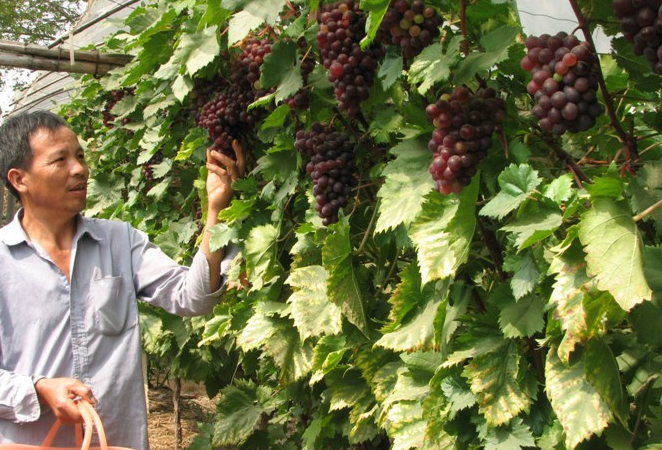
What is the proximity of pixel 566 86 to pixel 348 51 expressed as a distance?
0.64m

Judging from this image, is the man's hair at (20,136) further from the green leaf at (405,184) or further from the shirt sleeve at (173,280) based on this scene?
the green leaf at (405,184)

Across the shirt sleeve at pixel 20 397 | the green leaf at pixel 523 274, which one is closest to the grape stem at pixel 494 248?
the green leaf at pixel 523 274

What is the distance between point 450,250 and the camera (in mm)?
1475

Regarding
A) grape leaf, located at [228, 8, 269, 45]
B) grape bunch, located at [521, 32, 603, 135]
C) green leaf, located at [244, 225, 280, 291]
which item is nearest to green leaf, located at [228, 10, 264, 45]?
grape leaf, located at [228, 8, 269, 45]

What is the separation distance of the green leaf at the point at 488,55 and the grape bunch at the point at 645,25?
1.02 ft

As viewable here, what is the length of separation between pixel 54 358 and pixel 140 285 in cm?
36

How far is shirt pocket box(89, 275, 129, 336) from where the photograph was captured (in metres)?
2.32

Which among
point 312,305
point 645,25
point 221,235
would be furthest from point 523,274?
point 221,235

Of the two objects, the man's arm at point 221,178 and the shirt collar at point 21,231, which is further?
the man's arm at point 221,178

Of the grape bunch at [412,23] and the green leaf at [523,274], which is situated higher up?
the grape bunch at [412,23]

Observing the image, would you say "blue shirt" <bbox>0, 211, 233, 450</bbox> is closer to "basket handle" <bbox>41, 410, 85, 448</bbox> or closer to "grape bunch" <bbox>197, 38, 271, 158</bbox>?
"basket handle" <bbox>41, 410, 85, 448</bbox>

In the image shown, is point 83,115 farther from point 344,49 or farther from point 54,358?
point 344,49

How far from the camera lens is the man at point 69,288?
88.7 inches

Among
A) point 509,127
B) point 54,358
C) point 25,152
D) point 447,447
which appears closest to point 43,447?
point 54,358
